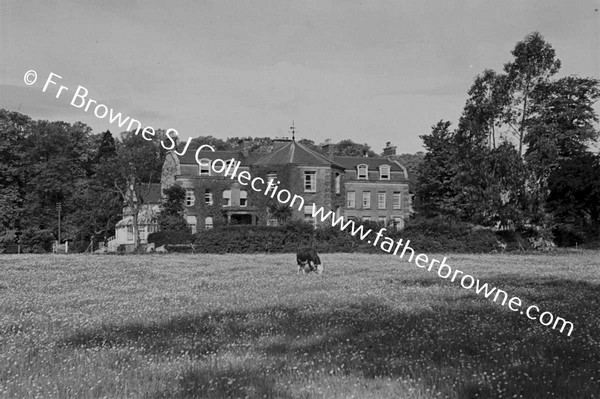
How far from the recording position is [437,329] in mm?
11070

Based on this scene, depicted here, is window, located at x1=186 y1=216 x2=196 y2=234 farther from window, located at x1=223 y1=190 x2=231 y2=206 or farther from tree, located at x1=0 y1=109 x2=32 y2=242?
tree, located at x1=0 y1=109 x2=32 y2=242

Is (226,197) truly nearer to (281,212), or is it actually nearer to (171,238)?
(281,212)

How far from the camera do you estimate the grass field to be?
7.34 metres

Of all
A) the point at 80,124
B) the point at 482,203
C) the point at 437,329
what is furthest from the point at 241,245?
the point at 80,124

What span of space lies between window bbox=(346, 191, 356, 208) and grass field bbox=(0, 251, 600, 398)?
2483 inches

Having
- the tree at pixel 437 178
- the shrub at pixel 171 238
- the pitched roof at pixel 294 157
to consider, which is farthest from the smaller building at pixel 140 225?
the tree at pixel 437 178

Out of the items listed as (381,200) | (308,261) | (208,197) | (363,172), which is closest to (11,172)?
(208,197)

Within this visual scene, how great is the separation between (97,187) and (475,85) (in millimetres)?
46938

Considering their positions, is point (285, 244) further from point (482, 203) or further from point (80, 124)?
point (80, 124)

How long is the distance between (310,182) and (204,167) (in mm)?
13290

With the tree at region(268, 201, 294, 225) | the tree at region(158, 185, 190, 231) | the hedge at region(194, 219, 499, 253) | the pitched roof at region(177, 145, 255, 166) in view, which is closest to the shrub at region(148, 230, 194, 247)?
the hedge at region(194, 219, 499, 253)

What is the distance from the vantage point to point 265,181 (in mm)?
73312

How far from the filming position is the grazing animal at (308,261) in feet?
82.4

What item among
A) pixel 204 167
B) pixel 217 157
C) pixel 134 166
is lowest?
pixel 134 166
